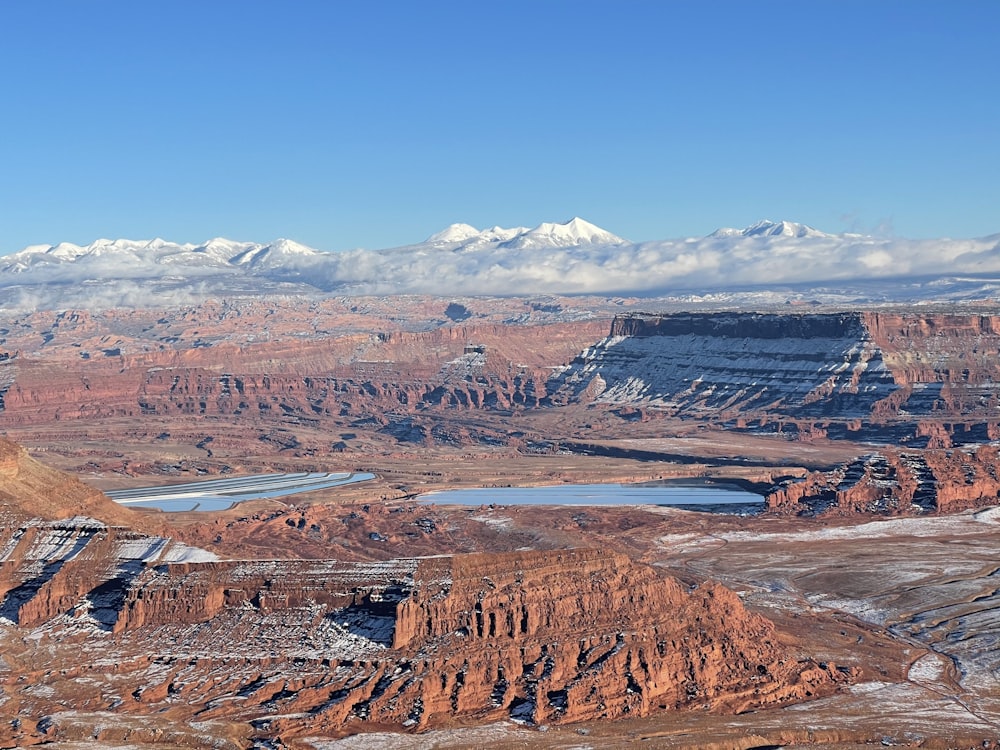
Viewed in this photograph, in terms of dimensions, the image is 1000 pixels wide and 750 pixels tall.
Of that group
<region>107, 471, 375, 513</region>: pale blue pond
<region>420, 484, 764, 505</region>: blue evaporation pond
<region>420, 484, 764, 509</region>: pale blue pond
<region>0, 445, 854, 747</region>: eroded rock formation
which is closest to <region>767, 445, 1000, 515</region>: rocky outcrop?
<region>420, 484, 764, 509</region>: pale blue pond

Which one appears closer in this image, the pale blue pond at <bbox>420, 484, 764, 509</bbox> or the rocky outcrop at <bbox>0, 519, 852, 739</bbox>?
the rocky outcrop at <bbox>0, 519, 852, 739</bbox>

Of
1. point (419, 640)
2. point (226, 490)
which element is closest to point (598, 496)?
point (226, 490)

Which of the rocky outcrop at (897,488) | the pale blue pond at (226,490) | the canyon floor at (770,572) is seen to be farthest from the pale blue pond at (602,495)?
the pale blue pond at (226,490)

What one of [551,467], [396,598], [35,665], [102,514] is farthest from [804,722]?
[551,467]

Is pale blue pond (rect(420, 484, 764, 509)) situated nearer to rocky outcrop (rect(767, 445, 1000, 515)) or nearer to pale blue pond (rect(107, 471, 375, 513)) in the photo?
rocky outcrop (rect(767, 445, 1000, 515))

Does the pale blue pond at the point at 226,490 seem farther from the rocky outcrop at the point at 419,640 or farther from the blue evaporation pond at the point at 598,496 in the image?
the rocky outcrop at the point at 419,640

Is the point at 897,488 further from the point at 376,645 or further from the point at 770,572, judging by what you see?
the point at 376,645

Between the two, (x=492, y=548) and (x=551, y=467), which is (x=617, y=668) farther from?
(x=551, y=467)
